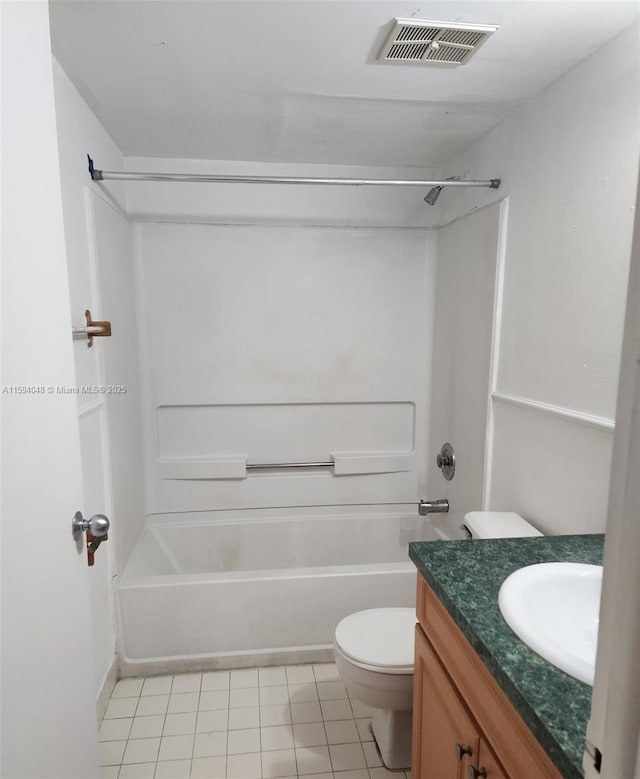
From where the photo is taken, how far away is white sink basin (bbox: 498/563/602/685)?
88 centimetres

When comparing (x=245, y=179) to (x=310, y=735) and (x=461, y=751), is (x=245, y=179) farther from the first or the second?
(x=310, y=735)

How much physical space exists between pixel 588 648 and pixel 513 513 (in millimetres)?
819

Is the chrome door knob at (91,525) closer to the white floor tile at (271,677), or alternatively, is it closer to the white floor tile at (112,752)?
the white floor tile at (112,752)

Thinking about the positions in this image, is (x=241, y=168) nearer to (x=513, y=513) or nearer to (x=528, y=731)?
(x=513, y=513)

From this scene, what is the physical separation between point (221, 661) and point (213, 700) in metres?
0.18

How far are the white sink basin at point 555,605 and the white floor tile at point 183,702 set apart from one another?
1.49 m

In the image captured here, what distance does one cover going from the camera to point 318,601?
2.03 meters

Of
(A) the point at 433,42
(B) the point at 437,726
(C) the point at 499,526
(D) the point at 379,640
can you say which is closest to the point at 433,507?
(C) the point at 499,526

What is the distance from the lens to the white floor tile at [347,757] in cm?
157

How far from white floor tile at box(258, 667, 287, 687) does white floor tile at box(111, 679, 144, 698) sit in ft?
1.63

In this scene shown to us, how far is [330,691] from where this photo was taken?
1900mm

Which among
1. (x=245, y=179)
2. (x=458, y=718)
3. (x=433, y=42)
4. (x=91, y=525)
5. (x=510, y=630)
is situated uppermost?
(x=433, y=42)

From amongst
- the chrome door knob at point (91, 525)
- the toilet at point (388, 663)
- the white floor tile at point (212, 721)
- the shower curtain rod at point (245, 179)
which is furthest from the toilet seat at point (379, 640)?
the shower curtain rod at point (245, 179)

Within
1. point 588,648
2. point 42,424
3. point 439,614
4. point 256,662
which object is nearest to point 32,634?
point 42,424
